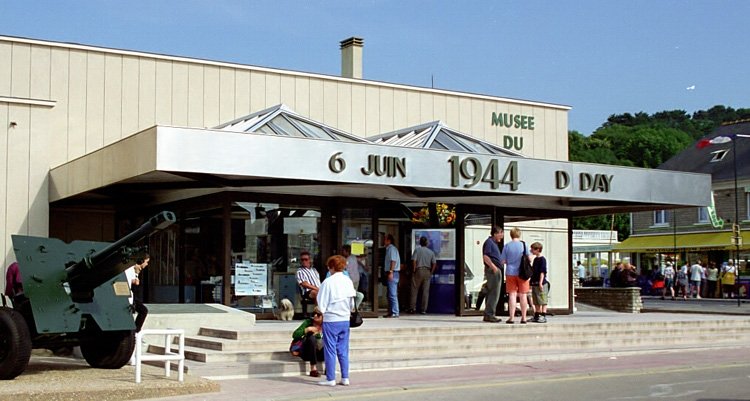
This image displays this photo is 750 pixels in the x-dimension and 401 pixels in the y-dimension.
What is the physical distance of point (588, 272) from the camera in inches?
2574

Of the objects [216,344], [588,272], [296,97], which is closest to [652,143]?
[588,272]

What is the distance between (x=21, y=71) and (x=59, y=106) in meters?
1.02

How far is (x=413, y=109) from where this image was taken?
23.9 m

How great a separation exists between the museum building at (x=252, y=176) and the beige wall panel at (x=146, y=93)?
30mm

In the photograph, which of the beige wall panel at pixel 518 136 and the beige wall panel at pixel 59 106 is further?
the beige wall panel at pixel 518 136

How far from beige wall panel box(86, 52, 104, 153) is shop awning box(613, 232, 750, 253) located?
119ft

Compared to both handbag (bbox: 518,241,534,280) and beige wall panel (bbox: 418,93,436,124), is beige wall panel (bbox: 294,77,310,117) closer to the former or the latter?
beige wall panel (bbox: 418,93,436,124)

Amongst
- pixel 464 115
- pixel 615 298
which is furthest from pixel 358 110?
pixel 615 298

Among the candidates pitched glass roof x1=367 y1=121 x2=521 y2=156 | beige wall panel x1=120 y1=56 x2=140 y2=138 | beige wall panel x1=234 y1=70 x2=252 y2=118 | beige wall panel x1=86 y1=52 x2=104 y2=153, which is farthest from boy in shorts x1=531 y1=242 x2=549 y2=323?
beige wall panel x1=86 y1=52 x2=104 y2=153

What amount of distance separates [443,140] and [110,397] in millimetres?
11403

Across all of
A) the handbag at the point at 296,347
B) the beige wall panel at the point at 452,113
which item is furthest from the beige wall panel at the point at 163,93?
the handbag at the point at 296,347

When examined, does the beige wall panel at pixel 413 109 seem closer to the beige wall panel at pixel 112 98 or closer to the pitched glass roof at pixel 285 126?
the pitched glass roof at pixel 285 126

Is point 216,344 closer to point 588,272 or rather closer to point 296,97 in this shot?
point 296,97

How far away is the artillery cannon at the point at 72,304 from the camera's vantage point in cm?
1112
